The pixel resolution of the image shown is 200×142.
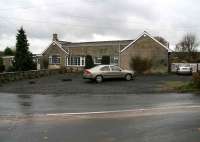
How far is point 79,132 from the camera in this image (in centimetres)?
989

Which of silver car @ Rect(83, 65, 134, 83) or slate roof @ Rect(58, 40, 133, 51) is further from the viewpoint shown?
slate roof @ Rect(58, 40, 133, 51)

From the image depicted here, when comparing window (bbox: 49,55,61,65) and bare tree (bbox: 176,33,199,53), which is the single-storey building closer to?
window (bbox: 49,55,61,65)

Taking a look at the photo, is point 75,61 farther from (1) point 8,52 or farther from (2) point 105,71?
(1) point 8,52

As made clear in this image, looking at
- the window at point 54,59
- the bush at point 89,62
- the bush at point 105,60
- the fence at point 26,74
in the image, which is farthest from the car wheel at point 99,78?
the window at point 54,59

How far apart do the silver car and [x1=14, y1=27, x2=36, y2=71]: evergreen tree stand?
19812 mm

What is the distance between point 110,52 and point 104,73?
19.2 meters

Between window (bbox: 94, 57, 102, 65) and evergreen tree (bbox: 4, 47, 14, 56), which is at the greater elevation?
evergreen tree (bbox: 4, 47, 14, 56)

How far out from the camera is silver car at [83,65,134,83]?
34.6 metres

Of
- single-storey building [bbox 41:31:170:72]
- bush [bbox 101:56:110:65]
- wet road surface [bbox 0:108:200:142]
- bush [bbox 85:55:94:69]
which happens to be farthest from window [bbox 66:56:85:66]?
wet road surface [bbox 0:108:200:142]

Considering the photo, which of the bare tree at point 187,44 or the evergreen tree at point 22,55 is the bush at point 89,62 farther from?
the bare tree at point 187,44

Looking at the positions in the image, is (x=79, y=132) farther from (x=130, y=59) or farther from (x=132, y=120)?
(x=130, y=59)

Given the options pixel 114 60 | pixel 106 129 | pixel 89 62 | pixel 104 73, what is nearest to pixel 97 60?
pixel 89 62

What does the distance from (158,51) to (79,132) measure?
4008 centimetres

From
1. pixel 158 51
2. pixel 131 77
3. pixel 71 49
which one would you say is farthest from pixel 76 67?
pixel 131 77
